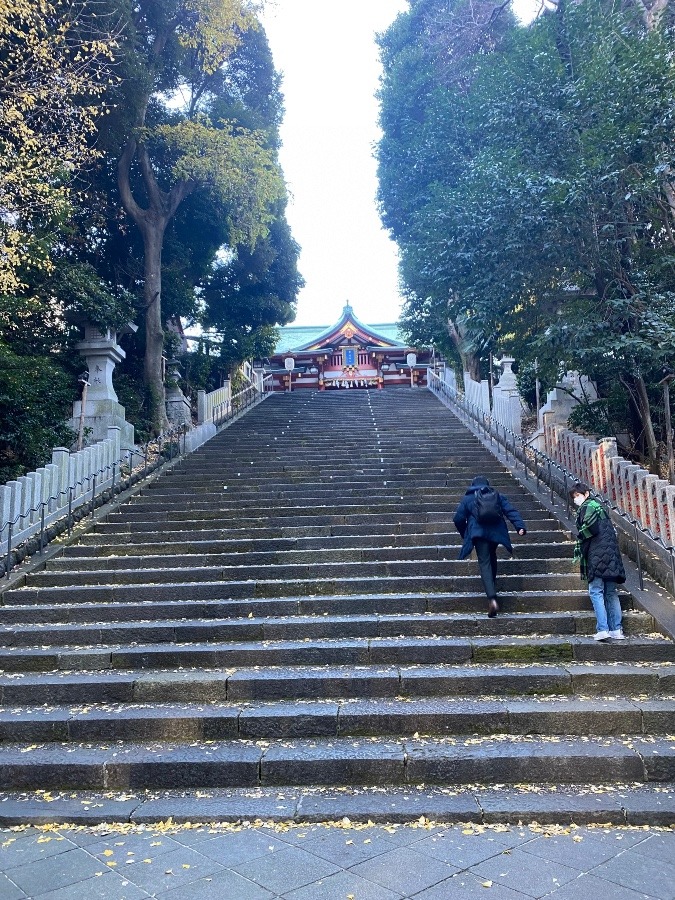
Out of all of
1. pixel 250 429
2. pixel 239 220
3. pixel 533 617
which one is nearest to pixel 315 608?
pixel 533 617

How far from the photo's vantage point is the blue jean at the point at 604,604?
204 inches

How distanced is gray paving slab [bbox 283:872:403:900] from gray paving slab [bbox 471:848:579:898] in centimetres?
49

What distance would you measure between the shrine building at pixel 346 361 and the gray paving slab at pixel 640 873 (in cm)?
2973

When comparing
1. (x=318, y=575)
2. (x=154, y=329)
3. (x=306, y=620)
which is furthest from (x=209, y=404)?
(x=306, y=620)

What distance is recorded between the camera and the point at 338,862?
315 centimetres

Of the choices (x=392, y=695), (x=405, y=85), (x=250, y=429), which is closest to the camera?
(x=392, y=695)

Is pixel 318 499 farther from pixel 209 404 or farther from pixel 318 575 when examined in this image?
pixel 209 404

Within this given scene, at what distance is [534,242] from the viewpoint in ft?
27.2

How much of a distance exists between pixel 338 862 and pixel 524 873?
907 mm

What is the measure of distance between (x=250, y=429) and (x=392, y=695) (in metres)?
11.6

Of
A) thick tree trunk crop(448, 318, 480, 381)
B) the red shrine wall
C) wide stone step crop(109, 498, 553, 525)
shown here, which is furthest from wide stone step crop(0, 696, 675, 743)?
the red shrine wall

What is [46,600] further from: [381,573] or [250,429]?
[250,429]

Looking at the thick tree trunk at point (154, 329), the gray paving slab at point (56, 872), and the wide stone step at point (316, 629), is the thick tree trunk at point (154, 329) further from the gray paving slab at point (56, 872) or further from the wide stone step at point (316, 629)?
the gray paving slab at point (56, 872)

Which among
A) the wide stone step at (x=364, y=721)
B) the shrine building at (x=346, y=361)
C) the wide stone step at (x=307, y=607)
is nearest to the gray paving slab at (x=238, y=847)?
the wide stone step at (x=364, y=721)
